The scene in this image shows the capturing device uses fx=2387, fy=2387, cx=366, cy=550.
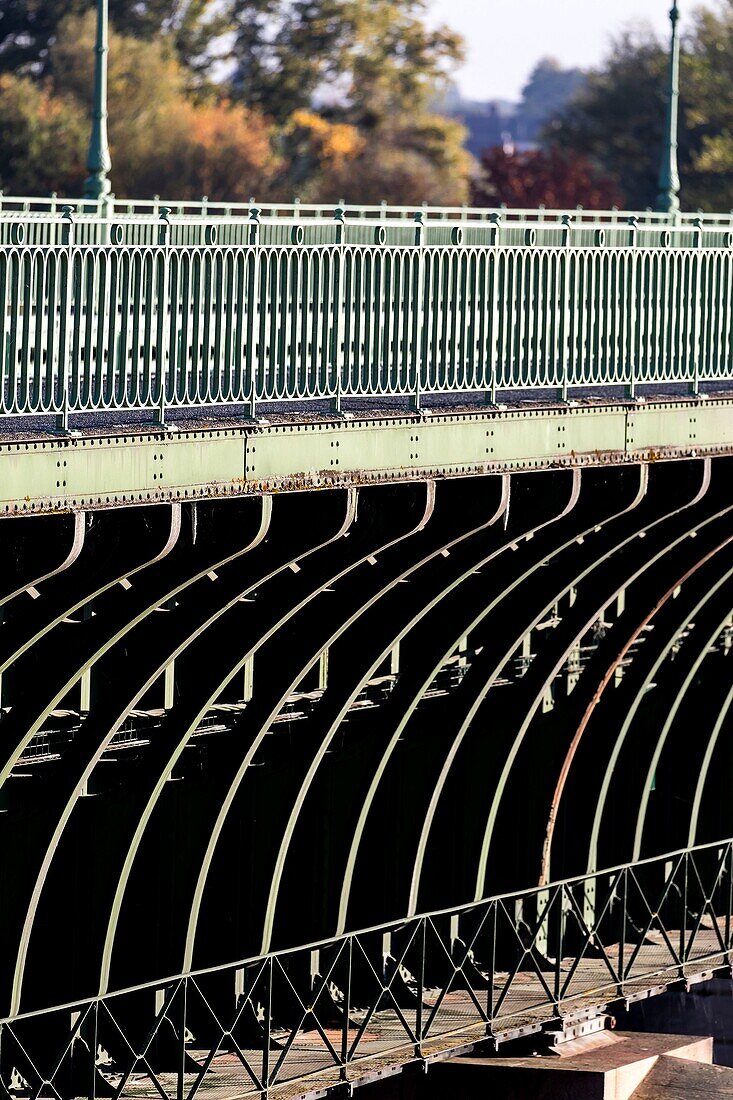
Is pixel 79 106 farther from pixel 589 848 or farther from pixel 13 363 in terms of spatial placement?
pixel 13 363

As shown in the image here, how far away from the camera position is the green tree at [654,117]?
7619cm

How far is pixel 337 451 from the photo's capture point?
43.4ft

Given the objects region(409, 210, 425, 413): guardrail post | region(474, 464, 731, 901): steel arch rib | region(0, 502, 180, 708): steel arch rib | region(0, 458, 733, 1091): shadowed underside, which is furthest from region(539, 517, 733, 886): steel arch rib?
region(0, 502, 180, 708): steel arch rib

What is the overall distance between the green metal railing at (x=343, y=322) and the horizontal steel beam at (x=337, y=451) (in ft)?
0.89

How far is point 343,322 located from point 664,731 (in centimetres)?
618

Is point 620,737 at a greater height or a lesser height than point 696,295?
lesser

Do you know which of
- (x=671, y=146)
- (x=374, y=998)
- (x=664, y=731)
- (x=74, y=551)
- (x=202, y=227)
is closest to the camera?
(x=74, y=551)

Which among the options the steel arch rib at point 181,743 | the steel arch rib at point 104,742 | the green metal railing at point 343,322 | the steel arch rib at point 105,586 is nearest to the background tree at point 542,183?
the green metal railing at point 343,322

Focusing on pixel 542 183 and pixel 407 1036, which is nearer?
pixel 407 1036

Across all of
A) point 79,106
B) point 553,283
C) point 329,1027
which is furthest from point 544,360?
point 79,106

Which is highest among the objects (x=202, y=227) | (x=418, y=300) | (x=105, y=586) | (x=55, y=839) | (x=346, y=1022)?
(x=202, y=227)

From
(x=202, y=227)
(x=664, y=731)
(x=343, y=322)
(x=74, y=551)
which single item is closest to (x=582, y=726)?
(x=664, y=731)

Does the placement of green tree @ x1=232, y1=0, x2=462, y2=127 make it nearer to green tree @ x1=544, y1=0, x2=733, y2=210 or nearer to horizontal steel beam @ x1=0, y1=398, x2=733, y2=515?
green tree @ x1=544, y1=0, x2=733, y2=210

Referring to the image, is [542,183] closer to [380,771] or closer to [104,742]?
[380,771]
